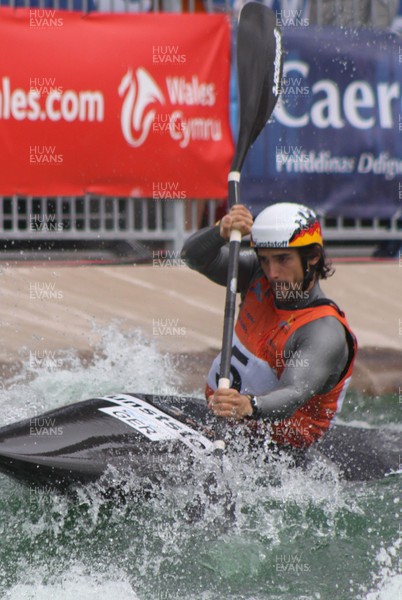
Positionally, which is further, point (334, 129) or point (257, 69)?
point (334, 129)

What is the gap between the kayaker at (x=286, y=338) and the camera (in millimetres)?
4887

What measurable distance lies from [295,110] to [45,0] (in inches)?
85.3

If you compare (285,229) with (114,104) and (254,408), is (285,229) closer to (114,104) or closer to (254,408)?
(254,408)

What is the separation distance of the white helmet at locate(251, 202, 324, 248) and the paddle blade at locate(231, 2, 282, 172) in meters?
1.27

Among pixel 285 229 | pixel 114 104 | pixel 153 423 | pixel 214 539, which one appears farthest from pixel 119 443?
pixel 114 104

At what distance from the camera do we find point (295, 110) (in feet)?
29.3

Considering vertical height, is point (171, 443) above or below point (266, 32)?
below

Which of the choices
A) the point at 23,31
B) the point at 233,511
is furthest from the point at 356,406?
the point at 23,31

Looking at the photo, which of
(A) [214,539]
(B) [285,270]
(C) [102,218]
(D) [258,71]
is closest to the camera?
(A) [214,539]

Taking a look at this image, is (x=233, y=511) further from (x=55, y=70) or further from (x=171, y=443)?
(x=55, y=70)

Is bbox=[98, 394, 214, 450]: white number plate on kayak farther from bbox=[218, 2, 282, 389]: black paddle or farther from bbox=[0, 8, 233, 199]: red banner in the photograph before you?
bbox=[0, 8, 233, 199]: red banner

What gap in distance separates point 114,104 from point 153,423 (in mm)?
4006

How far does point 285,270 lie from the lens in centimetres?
513

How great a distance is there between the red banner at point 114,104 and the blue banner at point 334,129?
0.46 metres
